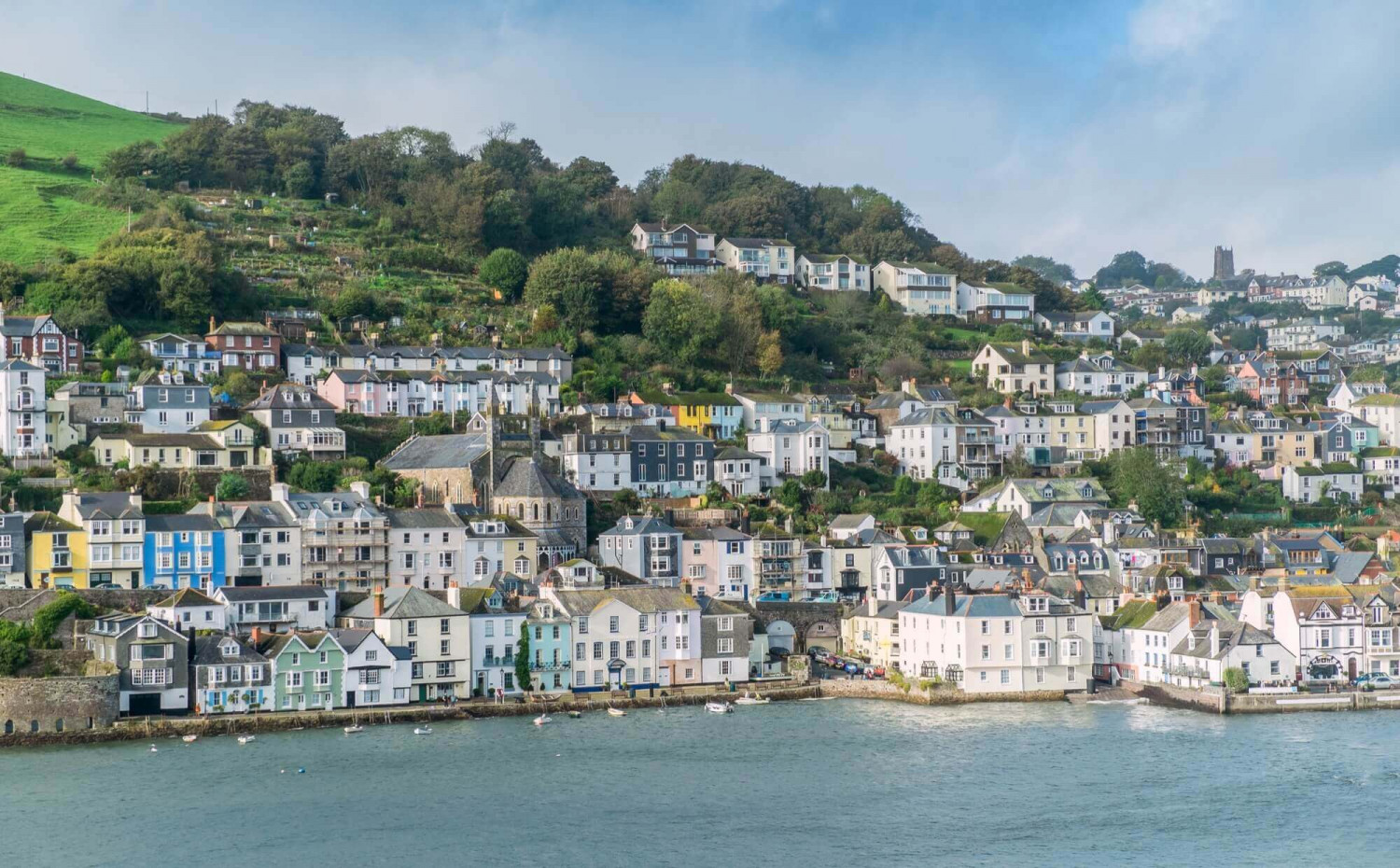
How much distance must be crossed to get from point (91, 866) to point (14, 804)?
4884mm

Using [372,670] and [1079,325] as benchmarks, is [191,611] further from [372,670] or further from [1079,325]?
[1079,325]

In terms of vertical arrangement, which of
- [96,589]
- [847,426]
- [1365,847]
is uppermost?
[847,426]

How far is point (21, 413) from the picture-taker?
65.2m

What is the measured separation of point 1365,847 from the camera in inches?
1578

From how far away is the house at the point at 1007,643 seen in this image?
5756 cm

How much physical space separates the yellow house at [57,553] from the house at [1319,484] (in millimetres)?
50924

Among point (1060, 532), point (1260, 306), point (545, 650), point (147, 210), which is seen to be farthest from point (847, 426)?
point (1260, 306)

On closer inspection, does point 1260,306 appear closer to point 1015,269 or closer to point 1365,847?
point 1015,269

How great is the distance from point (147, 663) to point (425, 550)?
13.1 metres

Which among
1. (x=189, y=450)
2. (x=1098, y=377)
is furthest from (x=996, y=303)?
(x=189, y=450)

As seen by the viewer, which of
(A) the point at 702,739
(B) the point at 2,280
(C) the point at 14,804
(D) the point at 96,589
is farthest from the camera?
(B) the point at 2,280

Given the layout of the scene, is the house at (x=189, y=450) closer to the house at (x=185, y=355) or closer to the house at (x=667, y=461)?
the house at (x=185, y=355)

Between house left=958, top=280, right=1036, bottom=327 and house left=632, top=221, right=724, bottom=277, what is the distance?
46.9 feet

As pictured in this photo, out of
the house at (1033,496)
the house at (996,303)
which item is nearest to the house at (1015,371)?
the house at (996,303)
